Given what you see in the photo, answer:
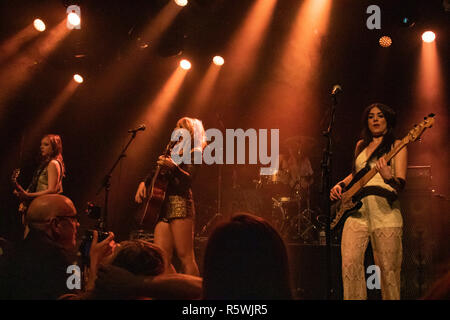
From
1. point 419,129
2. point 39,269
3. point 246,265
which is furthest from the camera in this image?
point 419,129

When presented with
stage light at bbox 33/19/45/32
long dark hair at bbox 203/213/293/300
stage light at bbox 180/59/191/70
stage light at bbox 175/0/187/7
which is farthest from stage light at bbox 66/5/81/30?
long dark hair at bbox 203/213/293/300

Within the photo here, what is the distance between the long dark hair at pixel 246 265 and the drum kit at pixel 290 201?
243 inches

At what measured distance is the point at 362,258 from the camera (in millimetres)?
3705

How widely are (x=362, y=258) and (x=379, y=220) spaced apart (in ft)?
1.35

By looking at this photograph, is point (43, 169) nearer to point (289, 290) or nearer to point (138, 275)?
point (138, 275)

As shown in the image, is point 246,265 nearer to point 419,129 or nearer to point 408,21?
point 419,129

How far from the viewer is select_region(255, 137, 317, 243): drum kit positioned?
7.69 meters

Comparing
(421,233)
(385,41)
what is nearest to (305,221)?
(421,233)

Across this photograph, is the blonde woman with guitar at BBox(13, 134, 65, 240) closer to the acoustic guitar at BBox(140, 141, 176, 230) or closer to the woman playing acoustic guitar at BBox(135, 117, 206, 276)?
the woman playing acoustic guitar at BBox(135, 117, 206, 276)

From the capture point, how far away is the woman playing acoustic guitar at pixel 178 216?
4043 mm

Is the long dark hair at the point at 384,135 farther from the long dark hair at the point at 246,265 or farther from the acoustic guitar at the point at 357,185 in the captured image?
the long dark hair at the point at 246,265

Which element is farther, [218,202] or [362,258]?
[218,202]

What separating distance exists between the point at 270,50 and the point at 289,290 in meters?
6.91
